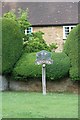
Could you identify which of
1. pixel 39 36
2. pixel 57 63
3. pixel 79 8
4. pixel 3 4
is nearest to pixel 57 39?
pixel 79 8

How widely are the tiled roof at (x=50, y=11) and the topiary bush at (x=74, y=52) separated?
14.0m

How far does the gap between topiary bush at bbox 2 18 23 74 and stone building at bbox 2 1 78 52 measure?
482 inches

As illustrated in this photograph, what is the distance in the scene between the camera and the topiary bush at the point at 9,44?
2450 centimetres

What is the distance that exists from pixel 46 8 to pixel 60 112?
28.8 meters

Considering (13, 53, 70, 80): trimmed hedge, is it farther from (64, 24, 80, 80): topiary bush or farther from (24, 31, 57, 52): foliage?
(24, 31, 57, 52): foliage

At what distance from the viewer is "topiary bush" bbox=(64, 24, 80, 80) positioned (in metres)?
23.8

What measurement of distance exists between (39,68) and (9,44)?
7.78ft

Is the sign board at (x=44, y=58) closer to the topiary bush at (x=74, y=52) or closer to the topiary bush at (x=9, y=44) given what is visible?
the topiary bush at (x=74, y=52)

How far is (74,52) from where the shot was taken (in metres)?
24.3

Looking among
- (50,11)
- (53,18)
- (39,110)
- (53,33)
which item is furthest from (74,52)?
(50,11)

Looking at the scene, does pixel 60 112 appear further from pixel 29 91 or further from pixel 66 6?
pixel 66 6

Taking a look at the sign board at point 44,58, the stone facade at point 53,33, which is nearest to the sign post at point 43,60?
the sign board at point 44,58

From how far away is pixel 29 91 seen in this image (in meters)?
24.5

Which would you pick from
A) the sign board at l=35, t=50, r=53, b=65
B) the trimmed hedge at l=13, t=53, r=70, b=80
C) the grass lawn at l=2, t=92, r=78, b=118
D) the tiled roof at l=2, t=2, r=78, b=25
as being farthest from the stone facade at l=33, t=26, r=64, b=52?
the grass lawn at l=2, t=92, r=78, b=118
